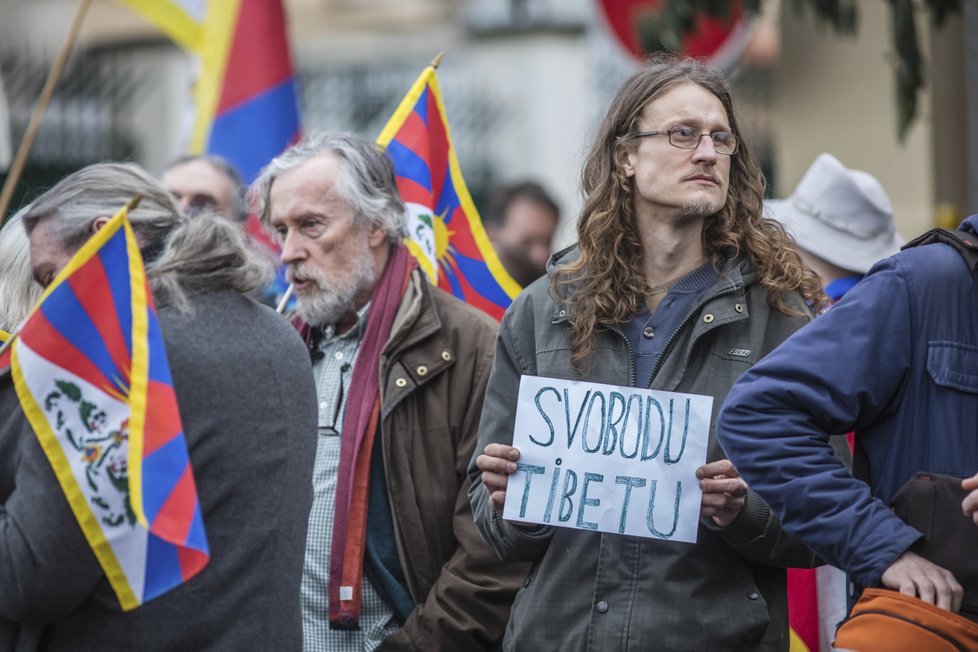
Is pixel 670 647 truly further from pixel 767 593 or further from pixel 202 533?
pixel 202 533

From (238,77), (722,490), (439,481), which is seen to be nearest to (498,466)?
(722,490)

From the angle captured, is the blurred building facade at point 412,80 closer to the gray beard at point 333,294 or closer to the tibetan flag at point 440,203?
the tibetan flag at point 440,203

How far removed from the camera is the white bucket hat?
4992mm

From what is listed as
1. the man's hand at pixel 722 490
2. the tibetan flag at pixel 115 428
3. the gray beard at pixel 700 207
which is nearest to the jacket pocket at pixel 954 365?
the man's hand at pixel 722 490

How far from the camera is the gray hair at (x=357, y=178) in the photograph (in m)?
4.76

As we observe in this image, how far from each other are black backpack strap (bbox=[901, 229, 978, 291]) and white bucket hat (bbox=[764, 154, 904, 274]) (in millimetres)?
1726

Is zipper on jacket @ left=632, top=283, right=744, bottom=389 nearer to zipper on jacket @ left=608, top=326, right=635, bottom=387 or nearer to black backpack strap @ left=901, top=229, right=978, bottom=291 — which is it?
zipper on jacket @ left=608, top=326, right=635, bottom=387

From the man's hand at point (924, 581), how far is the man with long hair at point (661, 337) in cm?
49

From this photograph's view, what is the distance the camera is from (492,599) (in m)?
4.27

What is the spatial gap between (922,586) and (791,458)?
1.14ft

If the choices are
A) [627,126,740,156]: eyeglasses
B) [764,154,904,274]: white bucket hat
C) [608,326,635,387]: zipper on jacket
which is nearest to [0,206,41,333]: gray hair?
[608,326,635,387]: zipper on jacket

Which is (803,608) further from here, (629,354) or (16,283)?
(16,283)

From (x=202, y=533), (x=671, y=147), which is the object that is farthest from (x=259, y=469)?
(x=671, y=147)

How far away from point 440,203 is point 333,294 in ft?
2.94
